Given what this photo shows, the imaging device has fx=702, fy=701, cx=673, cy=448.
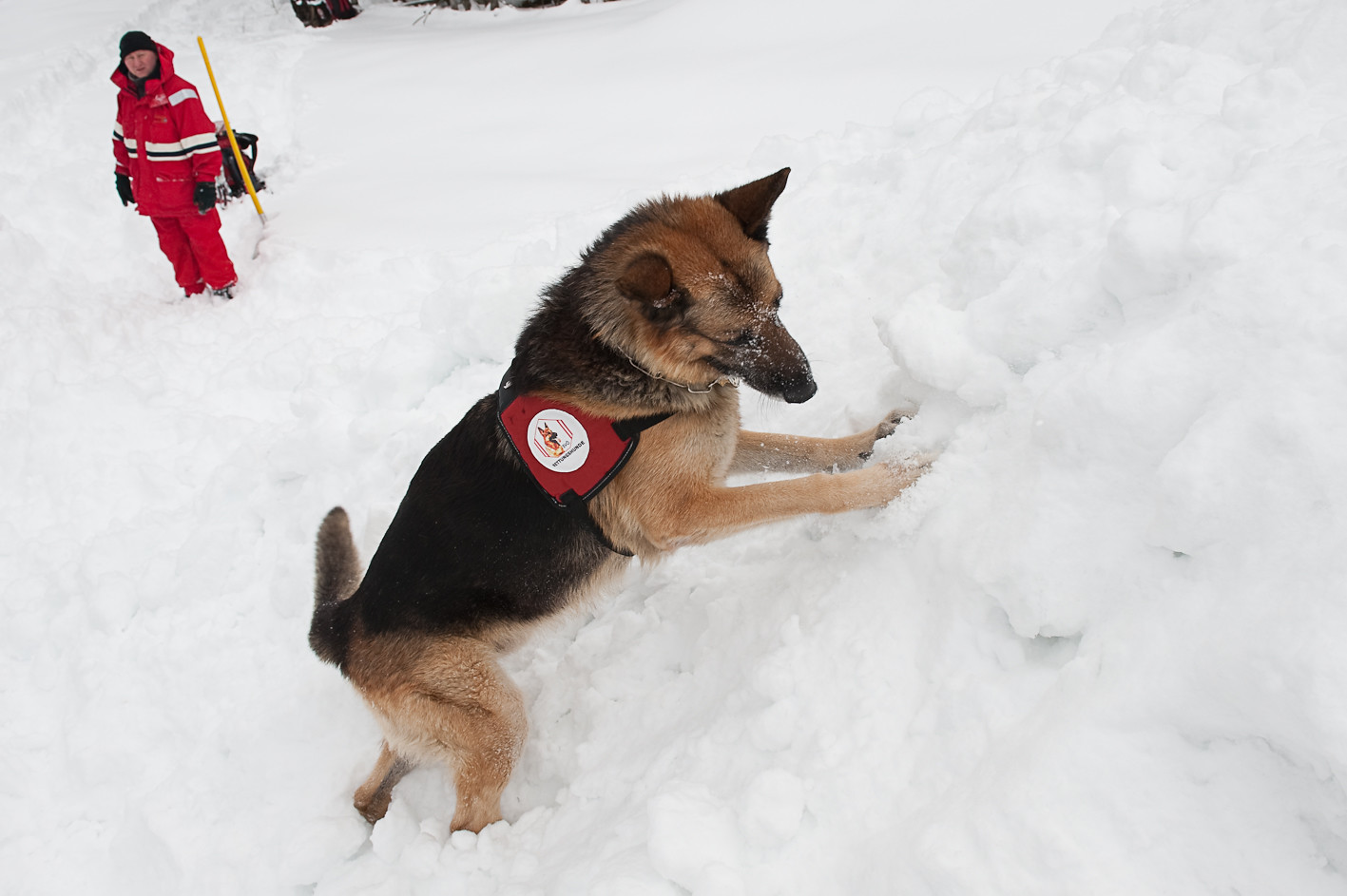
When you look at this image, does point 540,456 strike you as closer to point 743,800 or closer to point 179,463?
point 743,800

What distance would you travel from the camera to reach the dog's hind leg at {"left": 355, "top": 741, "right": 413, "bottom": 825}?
3465 millimetres

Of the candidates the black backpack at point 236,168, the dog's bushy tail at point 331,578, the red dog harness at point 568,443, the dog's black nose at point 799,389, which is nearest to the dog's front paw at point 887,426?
the dog's black nose at point 799,389

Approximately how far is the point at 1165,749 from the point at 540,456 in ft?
7.60

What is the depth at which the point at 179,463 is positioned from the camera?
5.22m

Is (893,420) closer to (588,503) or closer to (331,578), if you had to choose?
(588,503)

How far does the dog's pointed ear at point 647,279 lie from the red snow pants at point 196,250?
6.50m

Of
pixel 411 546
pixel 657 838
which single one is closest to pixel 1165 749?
pixel 657 838

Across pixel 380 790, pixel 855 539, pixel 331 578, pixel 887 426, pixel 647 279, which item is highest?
pixel 647 279

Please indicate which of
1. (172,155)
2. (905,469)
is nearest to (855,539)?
(905,469)

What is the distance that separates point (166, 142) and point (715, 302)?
7.23 meters

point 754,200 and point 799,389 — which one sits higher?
point 754,200

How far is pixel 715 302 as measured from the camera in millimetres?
2842

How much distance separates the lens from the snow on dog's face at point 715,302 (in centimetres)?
283

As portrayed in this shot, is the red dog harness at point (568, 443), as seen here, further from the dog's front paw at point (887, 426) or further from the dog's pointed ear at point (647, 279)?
the dog's front paw at point (887, 426)
